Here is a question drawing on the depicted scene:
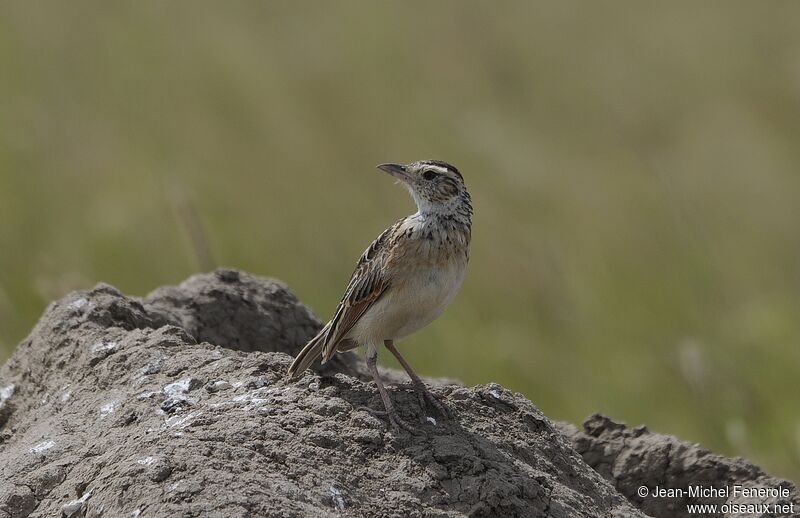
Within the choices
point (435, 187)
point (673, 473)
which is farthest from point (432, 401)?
point (673, 473)

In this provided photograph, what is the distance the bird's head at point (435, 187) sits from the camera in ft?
19.4

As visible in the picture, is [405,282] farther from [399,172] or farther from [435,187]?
[399,172]

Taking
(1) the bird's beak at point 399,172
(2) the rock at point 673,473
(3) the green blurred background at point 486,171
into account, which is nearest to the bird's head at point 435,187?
(1) the bird's beak at point 399,172

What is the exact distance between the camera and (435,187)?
5938 mm

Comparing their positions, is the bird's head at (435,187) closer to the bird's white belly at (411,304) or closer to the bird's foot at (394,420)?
the bird's white belly at (411,304)

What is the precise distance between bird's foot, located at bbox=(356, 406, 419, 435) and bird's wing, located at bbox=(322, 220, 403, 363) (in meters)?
0.61

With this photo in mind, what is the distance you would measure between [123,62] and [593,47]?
579 centimetres

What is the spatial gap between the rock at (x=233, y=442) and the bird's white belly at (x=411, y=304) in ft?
0.99

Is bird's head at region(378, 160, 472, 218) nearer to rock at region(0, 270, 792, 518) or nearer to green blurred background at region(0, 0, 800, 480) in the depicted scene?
rock at region(0, 270, 792, 518)

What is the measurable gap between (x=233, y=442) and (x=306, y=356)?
957mm

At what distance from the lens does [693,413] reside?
30.7 ft

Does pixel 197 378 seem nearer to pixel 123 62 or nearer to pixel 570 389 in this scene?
pixel 570 389

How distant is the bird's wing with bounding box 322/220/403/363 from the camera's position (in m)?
5.63

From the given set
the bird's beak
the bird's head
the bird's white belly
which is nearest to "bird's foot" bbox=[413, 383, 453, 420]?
the bird's white belly
